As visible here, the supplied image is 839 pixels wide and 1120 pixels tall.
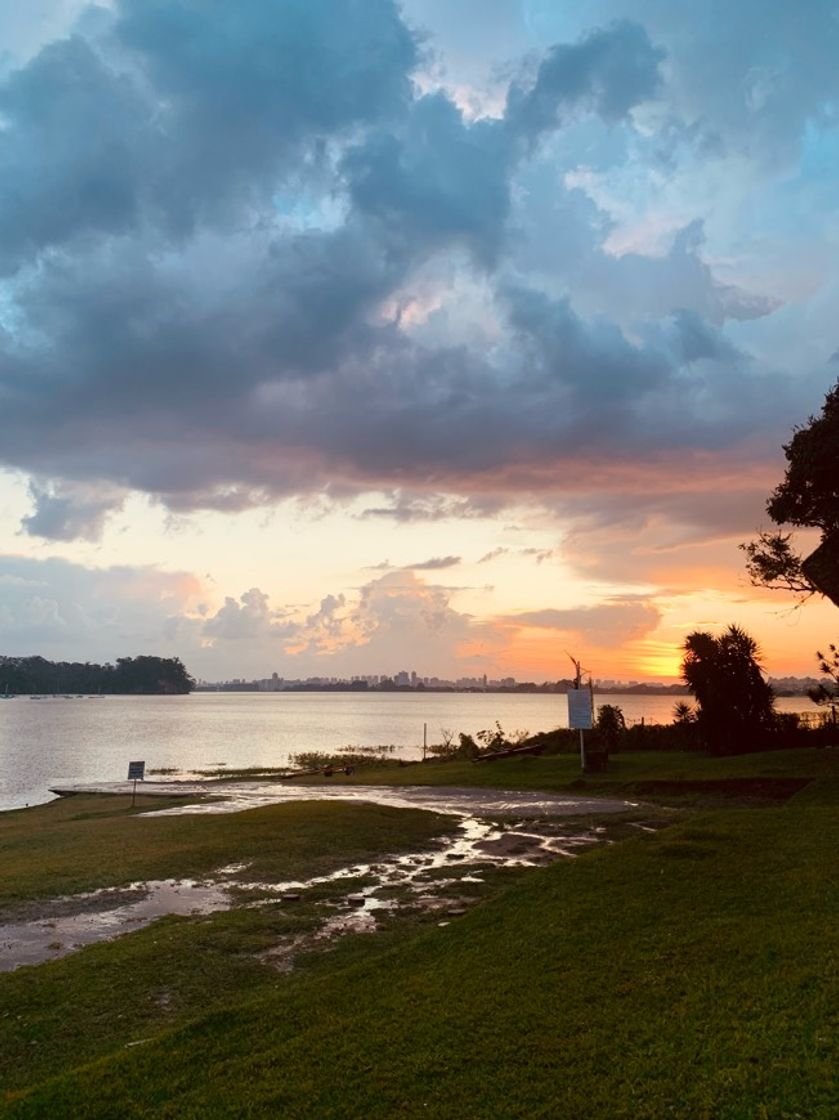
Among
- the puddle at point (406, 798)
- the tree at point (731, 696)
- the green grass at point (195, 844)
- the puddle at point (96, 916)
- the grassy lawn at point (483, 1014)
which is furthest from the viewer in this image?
the tree at point (731, 696)

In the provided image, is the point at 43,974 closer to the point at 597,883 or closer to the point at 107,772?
the point at 597,883

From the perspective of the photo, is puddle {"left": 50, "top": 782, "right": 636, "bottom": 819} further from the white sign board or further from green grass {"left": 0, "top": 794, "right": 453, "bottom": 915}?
the white sign board

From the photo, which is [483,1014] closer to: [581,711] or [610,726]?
[581,711]

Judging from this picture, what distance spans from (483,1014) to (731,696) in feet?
110

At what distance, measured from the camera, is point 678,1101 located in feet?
18.6

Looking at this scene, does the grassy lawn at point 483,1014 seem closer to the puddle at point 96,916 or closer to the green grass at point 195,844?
the puddle at point 96,916

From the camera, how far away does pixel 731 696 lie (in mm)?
37781

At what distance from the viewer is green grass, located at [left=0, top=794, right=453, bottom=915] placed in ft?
50.6

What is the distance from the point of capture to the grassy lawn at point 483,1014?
19.7ft

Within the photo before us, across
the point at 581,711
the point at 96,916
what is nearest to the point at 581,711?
the point at 581,711

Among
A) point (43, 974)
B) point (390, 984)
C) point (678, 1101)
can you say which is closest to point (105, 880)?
point (43, 974)

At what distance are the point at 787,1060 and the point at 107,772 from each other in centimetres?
5933

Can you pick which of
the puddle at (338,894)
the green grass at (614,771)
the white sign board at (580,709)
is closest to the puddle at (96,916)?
the puddle at (338,894)

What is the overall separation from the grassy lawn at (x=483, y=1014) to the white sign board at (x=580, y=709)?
1976 cm
